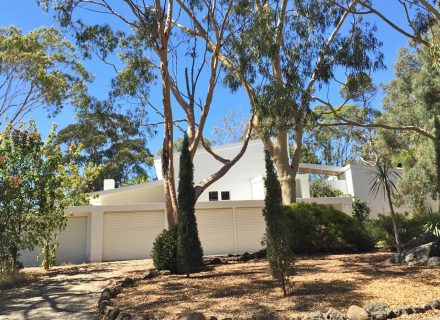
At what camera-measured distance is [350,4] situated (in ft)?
50.0

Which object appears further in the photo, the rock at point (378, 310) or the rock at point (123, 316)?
the rock at point (123, 316)

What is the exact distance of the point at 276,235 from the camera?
7.84 m

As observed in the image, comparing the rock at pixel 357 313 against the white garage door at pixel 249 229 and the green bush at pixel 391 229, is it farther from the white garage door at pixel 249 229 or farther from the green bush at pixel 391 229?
the white garage door at pixel 249 229

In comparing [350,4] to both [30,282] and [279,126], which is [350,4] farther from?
[30,282]

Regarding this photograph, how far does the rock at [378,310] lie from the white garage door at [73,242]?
17.1 m

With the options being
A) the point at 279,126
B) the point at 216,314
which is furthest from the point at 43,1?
the point at 216,314

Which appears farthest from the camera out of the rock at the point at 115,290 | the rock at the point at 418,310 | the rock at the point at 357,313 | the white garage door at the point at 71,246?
the white garage door at the point at 71,246

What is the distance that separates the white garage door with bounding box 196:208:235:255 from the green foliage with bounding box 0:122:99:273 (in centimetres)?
754

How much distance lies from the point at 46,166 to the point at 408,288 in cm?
1181

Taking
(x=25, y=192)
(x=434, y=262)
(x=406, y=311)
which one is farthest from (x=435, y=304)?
(x=25, y=192)

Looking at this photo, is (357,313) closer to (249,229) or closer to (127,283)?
(127,283)

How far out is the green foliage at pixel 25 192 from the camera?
13.3m

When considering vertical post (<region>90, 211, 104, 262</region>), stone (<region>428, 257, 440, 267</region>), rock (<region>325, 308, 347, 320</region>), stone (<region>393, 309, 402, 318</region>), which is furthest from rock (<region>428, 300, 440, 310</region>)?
vertical post (<region>90, 211, 104, 262</region>)

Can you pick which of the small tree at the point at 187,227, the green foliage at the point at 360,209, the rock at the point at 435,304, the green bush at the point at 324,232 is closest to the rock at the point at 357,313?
the rock at the point at 435,304
